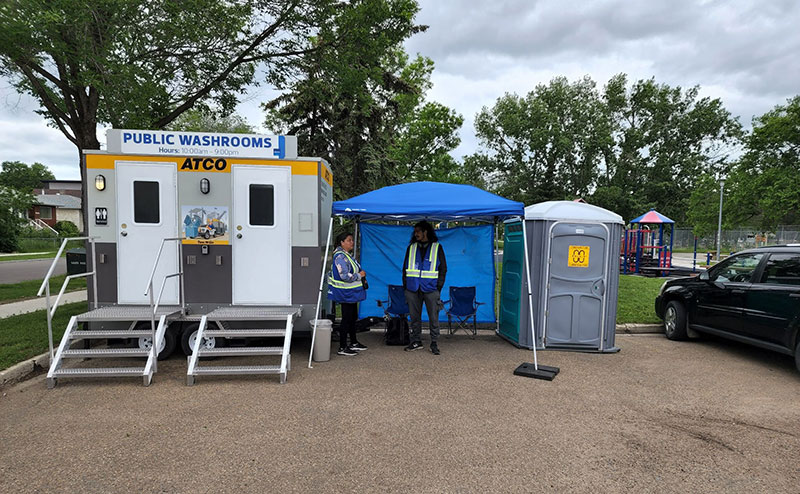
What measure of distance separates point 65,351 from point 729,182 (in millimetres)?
35242

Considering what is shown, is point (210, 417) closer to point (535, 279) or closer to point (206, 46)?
point (535, 279)

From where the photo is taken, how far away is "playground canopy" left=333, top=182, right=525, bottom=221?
5688 millimetres

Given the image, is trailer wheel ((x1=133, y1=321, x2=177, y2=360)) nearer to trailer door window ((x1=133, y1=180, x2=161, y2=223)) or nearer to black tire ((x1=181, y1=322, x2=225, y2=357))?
black tire ((x1=181, y1=322, x2=225, y2=357))

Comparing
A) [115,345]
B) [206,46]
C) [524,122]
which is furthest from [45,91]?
[524,122]

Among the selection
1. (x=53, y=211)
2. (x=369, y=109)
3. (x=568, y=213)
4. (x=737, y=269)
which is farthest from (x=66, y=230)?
(x=737, y=269)

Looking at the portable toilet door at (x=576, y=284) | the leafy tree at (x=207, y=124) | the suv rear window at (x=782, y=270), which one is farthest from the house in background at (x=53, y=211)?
the suv rear window at (x=782, y=270)

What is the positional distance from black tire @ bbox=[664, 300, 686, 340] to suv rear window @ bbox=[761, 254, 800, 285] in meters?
1.57

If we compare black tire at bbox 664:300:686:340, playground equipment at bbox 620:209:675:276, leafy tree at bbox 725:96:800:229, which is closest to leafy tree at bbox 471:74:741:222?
leafy tree at bbox 725:96:800:229

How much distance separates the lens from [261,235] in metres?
5.80

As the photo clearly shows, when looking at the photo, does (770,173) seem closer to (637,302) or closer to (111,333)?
(637,302)

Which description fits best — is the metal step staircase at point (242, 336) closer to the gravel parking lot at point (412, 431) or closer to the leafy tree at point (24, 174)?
the gravel parking lot at point (412, 431)

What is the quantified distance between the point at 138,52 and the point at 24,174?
316 ft

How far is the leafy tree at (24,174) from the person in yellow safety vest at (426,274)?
91026mm

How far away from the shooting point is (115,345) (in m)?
6.02
